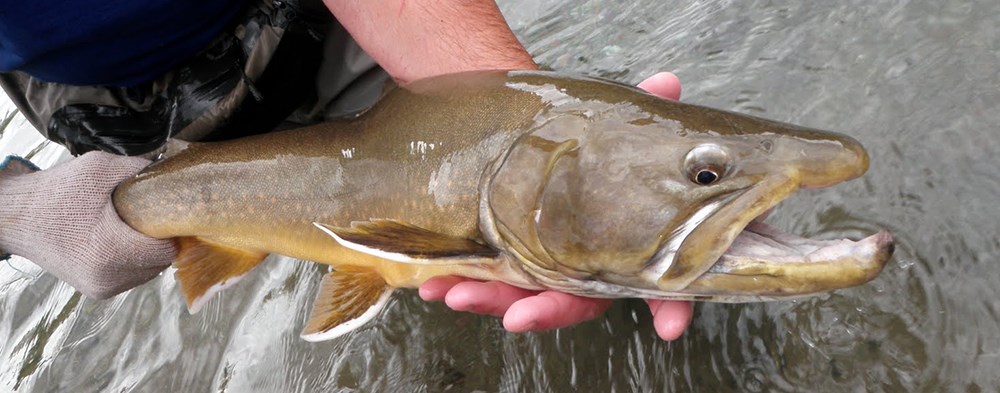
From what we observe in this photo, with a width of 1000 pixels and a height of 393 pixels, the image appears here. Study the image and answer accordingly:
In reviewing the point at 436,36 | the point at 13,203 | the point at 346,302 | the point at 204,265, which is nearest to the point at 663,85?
the point at 436,36

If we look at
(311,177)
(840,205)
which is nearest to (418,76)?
(311,177)

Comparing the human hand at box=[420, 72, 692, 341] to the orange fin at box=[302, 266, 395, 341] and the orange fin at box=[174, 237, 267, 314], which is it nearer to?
the orange fin at box=[302, 266, 395, 341]

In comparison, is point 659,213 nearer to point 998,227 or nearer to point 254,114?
point 998,227

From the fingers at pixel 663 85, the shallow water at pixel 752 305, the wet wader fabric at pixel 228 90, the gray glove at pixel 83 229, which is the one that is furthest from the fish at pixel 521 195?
the shallow water at pixel 752 305

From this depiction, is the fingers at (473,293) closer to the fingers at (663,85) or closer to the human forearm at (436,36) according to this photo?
the human forearm at (436,36)

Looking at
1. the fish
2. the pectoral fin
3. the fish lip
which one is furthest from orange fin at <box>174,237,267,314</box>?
the fish lip

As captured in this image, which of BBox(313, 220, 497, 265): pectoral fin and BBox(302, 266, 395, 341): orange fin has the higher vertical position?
BBox(313, 220, 497, 265): pectoral fin

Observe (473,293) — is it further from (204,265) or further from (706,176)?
(204,265)

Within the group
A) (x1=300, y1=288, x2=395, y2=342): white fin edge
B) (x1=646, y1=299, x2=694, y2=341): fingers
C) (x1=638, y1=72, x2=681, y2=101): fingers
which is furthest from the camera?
(x1=638, y1=72, x2=681, y2=101): fingers
